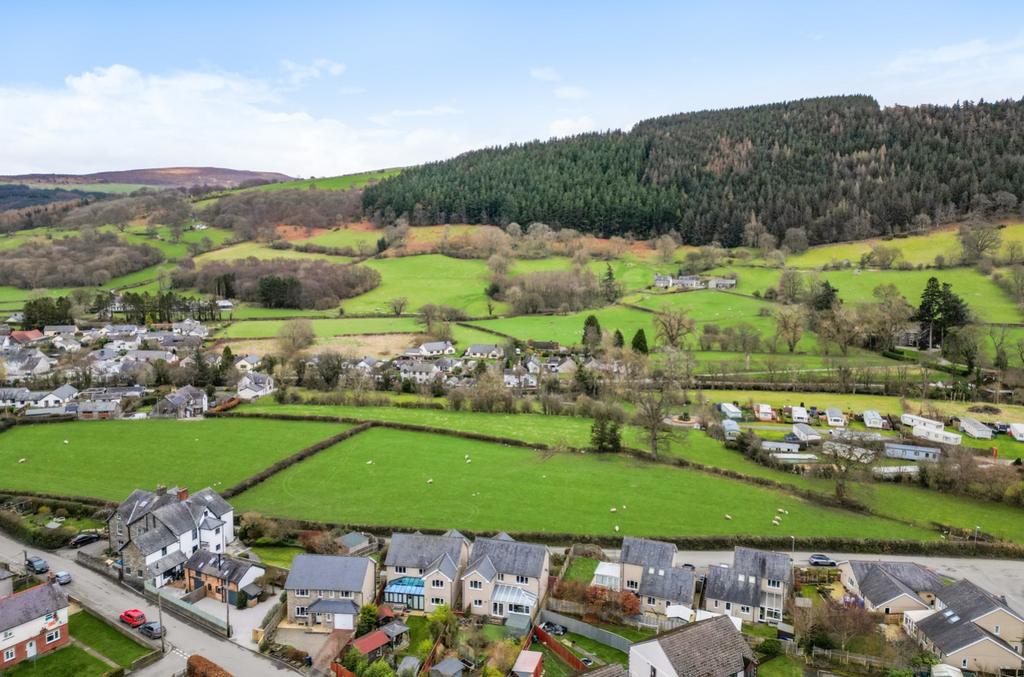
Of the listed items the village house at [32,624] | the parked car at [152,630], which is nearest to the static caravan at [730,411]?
the parked car at [152,630]

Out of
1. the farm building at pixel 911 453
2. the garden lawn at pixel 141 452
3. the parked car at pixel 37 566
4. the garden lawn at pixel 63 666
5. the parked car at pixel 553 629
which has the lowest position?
the garden lawn at pixel 63 666

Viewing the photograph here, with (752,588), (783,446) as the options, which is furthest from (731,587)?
(783,446)

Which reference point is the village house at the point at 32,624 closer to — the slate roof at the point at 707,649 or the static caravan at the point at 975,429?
the slate roof at the point at 707,649

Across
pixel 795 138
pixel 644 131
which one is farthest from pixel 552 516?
pixel 644 131

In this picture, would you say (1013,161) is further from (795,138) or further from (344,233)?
(344,233)

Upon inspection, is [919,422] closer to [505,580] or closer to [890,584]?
[890,584]

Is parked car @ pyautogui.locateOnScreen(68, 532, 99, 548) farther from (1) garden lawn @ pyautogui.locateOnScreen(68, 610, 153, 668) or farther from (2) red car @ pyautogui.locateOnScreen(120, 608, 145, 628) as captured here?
(2) red car @ pyautogui.locateOnScreen(120, 608, 145, 628)

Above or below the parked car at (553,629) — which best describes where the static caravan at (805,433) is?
above
